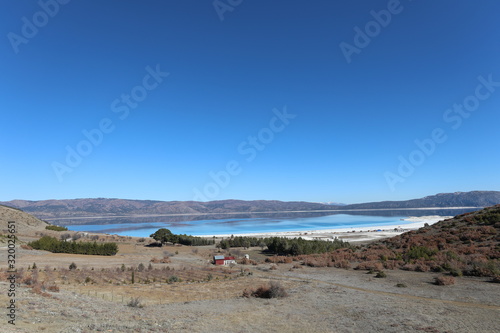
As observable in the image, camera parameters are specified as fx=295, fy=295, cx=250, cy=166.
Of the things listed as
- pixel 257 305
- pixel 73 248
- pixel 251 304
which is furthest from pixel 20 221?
pixel 257 305

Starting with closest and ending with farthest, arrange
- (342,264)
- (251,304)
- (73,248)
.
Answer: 1. (251,304)
2. (342,264)
3. (73,248)

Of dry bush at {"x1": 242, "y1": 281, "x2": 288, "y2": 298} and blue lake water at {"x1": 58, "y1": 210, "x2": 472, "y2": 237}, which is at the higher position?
dry bush at {"x1": 242, "y1": 281, "x2": 288, "y2": 298}

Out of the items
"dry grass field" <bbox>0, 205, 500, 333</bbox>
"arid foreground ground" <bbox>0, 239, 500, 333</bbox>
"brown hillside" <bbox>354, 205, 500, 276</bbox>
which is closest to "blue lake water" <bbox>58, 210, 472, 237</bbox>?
"brown hillside" <bbox>354, 205, 500, 276</bbox>

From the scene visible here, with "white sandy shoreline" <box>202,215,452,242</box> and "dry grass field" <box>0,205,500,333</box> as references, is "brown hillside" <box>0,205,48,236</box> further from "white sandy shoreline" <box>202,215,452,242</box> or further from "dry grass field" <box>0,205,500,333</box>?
"dry grass field" <box>0,205,500,333</box>

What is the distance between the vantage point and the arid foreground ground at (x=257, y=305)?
943 cm

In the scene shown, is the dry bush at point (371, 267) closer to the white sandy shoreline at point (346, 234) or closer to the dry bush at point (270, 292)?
the dry bush at point (270, 292)

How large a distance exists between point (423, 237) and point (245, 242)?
2353 centimetres

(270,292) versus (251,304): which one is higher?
(270,292)

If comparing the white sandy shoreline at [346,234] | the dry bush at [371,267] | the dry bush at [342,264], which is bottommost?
the white sandy shoreline at [346,234]

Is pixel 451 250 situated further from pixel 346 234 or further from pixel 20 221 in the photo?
pixel 20 221

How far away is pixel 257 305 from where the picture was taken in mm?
12953

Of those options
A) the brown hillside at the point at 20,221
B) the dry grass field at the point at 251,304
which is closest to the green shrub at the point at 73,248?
the dry grass field at the point at 251,304

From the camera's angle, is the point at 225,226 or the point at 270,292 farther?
the point at 225,226

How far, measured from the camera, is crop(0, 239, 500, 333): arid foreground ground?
9430 mm
